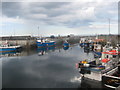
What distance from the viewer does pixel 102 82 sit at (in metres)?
16.9

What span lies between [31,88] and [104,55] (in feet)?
58.9

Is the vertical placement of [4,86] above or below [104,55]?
below

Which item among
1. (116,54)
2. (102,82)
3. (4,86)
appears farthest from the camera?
(116,54)

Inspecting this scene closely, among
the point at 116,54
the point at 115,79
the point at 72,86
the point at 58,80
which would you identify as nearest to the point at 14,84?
the point at 58,80

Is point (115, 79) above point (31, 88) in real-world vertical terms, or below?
above

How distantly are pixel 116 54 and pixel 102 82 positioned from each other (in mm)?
11007

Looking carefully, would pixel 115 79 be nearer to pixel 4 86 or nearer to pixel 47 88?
pixel 47 88

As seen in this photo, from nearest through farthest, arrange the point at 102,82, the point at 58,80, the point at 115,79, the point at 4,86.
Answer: the point at 115,79 → the point at 102,82 → the point at 4,86 → the point at 58,80

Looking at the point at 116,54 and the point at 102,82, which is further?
the point at 116,54

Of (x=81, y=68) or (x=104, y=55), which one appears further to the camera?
(x=104, y=55)

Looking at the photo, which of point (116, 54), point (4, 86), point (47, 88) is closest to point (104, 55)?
point (116, 54)

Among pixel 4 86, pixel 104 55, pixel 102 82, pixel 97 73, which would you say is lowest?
pixel 4 86

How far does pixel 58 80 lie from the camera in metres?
20.1

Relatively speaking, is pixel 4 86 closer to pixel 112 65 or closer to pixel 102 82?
pixel 102 82
